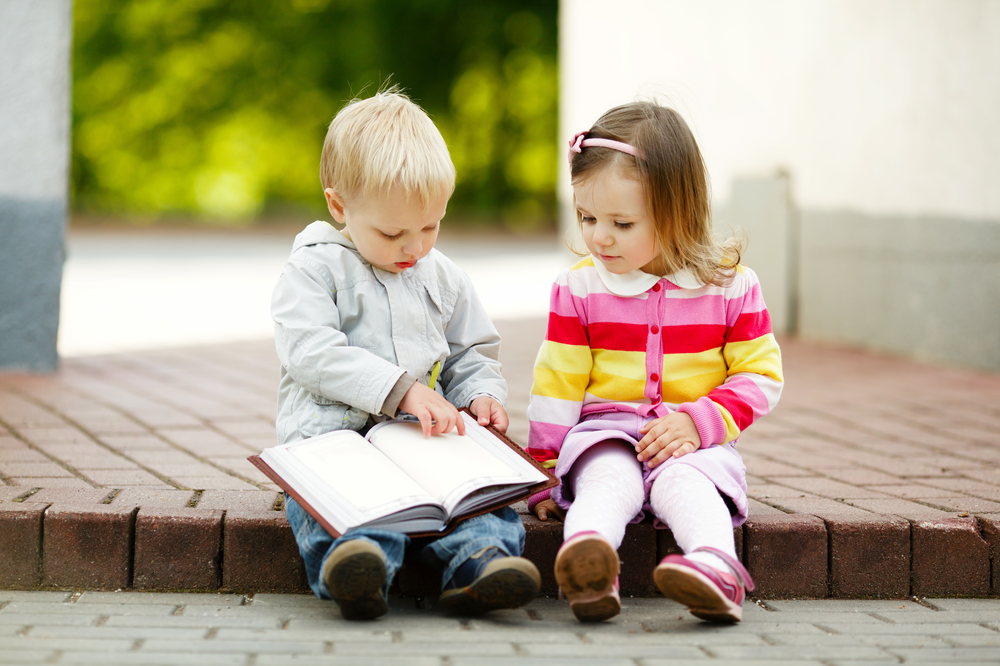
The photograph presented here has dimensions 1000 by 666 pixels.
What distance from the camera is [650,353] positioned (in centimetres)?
255

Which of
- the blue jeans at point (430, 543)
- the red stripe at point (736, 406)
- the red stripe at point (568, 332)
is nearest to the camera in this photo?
the blue jeans at point (430, 543)

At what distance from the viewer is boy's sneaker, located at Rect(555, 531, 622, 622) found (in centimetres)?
213

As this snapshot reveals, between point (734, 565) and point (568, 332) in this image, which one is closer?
point (734, 565)

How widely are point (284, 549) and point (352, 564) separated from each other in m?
0.46

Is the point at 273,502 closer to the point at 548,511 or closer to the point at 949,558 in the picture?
the point at 548,511

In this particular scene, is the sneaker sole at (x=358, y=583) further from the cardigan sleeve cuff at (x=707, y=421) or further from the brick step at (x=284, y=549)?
the cardigan sleeve cuff at (x=707, y=421)

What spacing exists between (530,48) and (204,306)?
16.6 meters

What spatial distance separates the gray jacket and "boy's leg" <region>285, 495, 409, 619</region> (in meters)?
0.30

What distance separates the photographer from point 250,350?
560 centimetres

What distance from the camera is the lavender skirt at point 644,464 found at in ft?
7.89

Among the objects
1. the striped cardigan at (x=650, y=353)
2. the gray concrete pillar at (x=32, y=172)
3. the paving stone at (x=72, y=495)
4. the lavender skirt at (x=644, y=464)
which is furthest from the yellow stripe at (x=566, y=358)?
the gray concrete pillar at (x=32, y=172)

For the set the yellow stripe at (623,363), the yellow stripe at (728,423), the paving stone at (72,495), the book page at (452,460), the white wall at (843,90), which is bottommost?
the paving stone at (72,495)

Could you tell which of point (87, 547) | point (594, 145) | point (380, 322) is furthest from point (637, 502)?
point (87, 547)

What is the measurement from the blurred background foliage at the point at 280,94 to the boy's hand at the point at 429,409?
65.0 ft
